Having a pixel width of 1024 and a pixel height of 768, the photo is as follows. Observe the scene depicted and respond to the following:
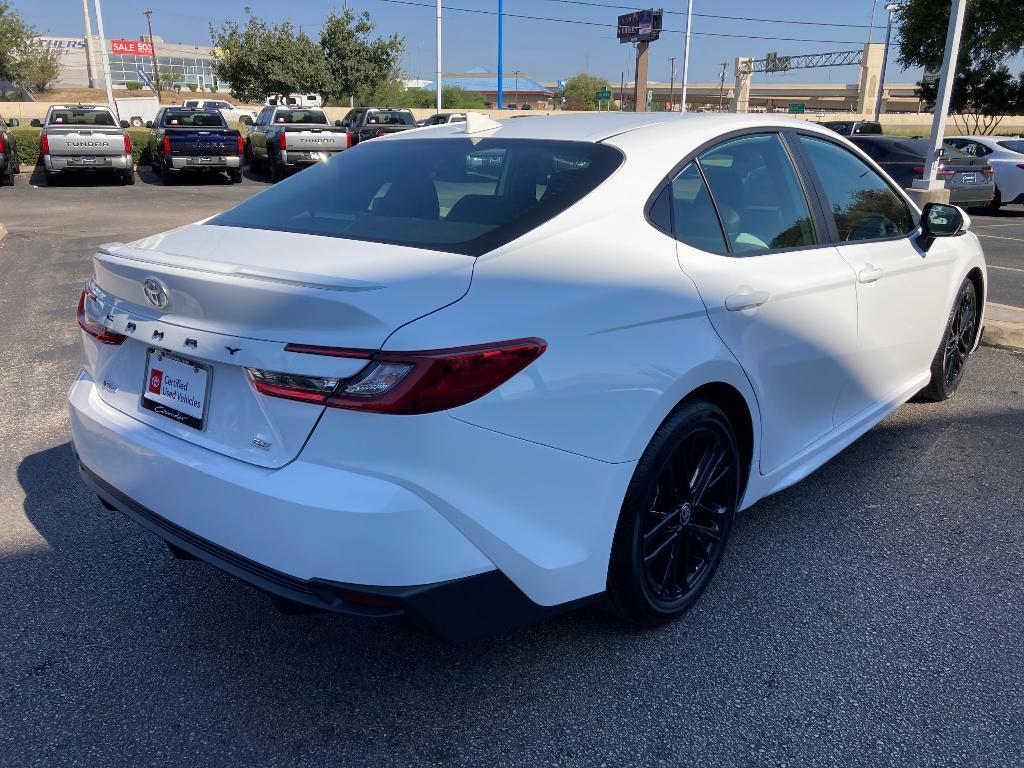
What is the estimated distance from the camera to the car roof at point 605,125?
305cm

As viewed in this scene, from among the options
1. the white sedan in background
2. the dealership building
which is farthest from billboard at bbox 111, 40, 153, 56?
the white sedan in background

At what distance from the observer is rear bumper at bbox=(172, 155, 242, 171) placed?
65.7 ft

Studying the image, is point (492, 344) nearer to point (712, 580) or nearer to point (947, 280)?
point (712, 580)

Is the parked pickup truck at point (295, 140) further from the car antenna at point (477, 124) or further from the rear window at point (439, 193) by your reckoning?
the rear window at point (439, 193)

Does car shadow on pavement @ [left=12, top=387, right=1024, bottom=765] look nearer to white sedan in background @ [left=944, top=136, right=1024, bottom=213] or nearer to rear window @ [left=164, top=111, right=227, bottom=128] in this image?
white sedan in background @ [left=944, top=136, right=1024, bottom=213]

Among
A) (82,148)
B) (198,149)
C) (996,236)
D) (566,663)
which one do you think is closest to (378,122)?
(198,149)

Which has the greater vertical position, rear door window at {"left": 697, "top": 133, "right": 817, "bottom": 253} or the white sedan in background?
rear door window at {"left": 697, "top": 133, "right": 817, "bottom": 253}

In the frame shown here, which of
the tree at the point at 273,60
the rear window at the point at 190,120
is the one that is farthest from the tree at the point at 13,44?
the rear window at the point at 190,120

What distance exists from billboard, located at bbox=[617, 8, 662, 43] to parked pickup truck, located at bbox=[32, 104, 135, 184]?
46.9 metres

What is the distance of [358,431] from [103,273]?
4.03 ft

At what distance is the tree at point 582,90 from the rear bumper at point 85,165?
8632 centimetres

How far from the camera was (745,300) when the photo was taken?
2820mm

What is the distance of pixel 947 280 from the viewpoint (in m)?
4.46

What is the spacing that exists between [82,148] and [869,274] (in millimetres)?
19623
